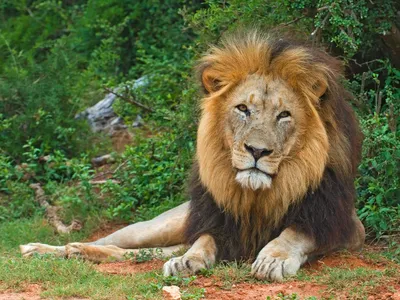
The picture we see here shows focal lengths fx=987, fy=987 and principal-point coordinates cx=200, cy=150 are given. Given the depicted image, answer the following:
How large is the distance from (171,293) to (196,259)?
620 millimetres

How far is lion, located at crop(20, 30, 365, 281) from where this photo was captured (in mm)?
5219

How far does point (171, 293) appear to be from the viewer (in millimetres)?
4664

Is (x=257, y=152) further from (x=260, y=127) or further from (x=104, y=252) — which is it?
(x=104, y=252)

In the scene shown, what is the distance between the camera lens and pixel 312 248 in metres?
5.39

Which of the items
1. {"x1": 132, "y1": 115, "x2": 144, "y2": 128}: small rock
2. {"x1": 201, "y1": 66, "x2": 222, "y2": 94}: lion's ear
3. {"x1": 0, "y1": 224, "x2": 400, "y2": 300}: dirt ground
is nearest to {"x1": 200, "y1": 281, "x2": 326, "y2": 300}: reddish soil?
{"x1": 0, "y1": 224, "x2": 400, "y2": 300}: dirt ground

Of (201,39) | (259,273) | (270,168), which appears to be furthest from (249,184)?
(201,39)

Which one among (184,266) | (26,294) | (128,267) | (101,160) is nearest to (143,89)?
(101,160)

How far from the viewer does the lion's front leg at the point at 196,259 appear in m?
5.18

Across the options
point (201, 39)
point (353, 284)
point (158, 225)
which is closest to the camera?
point (353, 284)

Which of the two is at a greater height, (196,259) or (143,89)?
(143,89)

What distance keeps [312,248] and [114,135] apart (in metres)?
4.14

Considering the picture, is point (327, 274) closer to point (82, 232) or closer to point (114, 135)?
point (82, 232)

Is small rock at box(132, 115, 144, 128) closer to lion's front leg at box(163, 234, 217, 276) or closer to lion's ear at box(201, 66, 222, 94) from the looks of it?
lion's ear at box(201, 66, 222, 94)

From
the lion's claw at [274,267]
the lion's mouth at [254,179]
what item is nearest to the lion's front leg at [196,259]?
the lion's claw at [274,267]
